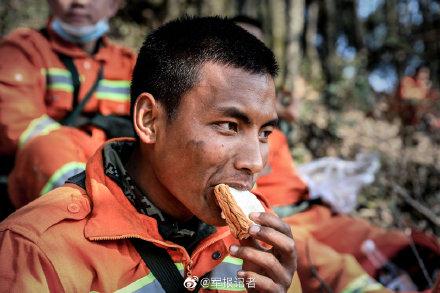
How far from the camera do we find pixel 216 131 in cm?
172

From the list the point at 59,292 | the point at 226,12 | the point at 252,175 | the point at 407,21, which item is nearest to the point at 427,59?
the point at 407,21

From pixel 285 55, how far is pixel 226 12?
50.8 inches

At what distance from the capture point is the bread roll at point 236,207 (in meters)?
1.59

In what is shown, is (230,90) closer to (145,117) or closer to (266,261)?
(145,117)

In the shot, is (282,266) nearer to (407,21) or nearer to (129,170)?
(129,170)

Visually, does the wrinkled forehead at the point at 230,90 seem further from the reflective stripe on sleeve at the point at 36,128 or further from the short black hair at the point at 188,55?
the reflective stripe on sleeve at the point at 36,128

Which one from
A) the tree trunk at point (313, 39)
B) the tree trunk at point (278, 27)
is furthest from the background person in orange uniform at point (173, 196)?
the tree trunk at point (313, 39)

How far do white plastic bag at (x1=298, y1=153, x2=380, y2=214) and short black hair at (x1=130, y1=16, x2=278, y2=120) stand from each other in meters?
2.04

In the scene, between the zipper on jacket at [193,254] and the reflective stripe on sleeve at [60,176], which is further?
the reflective stripe on sleeve at [60,176]

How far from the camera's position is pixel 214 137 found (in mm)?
1711

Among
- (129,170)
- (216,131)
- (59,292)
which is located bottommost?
(59,292)

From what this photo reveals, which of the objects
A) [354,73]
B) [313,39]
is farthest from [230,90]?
[313,39]

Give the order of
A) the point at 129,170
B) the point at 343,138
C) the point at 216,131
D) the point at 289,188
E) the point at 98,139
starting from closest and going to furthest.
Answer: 1. the point at 216,131
2. the point at 129,170
3. the point at 98,139
4. the point at 289,188
5. the point at 343,138

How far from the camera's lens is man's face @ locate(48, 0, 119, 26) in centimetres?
347
